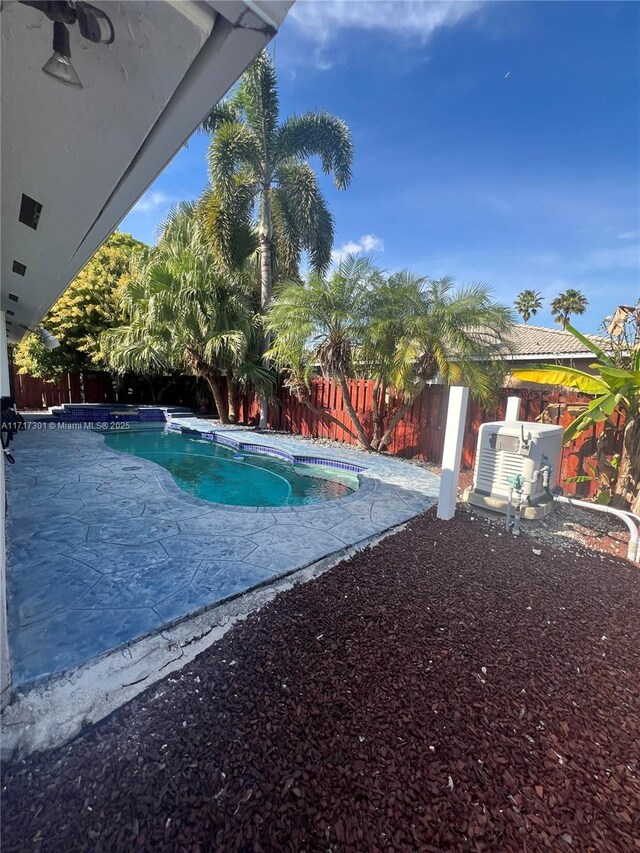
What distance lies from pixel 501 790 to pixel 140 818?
5.66ft

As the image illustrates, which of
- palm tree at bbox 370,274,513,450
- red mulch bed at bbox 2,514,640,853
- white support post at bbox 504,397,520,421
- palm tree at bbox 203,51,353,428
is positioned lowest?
red mulch bed at bbox 2,514,640,853

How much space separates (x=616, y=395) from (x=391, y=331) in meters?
5.39

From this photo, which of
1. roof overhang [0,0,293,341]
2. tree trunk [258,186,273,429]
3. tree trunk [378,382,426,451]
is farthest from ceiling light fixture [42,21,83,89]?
tree trunk [258,186,273,429]

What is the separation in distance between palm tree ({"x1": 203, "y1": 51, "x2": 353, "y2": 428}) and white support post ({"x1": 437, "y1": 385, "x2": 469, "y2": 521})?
1086 cm

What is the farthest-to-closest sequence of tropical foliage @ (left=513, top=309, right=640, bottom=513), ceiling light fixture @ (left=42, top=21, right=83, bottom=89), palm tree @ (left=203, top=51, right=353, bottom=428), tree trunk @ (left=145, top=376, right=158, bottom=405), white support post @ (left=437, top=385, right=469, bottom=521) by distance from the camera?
1. tree trunk @ (left=145, top=376, right=158, bottom=405)
2. palm tree @ (left=203, top=51, right=353, bottom=428)
3. white support post @ (left=437, top=385, right=469, bottom=521)
4. tropical foliage @ (left=513, top=309, right=640, bottom=513)
5. ceiling light fixture @ (left=42, top=21, right=83, bottom=89)

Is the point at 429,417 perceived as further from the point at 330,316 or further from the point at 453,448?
the point at 453,448

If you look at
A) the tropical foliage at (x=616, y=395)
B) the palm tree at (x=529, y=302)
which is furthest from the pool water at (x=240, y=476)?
the palm tree at (x=529, y=302)

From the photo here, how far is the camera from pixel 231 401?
17.2 meters

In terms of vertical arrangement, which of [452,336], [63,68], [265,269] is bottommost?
[452,336]

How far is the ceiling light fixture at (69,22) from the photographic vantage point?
1413 millimetres

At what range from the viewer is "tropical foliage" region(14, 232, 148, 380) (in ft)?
56.3

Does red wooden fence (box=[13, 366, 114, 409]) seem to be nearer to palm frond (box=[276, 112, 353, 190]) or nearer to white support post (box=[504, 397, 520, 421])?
palm frond (box=[276, 112, 353, 190])

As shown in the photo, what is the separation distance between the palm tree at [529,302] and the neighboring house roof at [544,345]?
30.0 metres

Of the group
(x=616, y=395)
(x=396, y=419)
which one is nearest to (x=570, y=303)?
(x=396, y=419)
